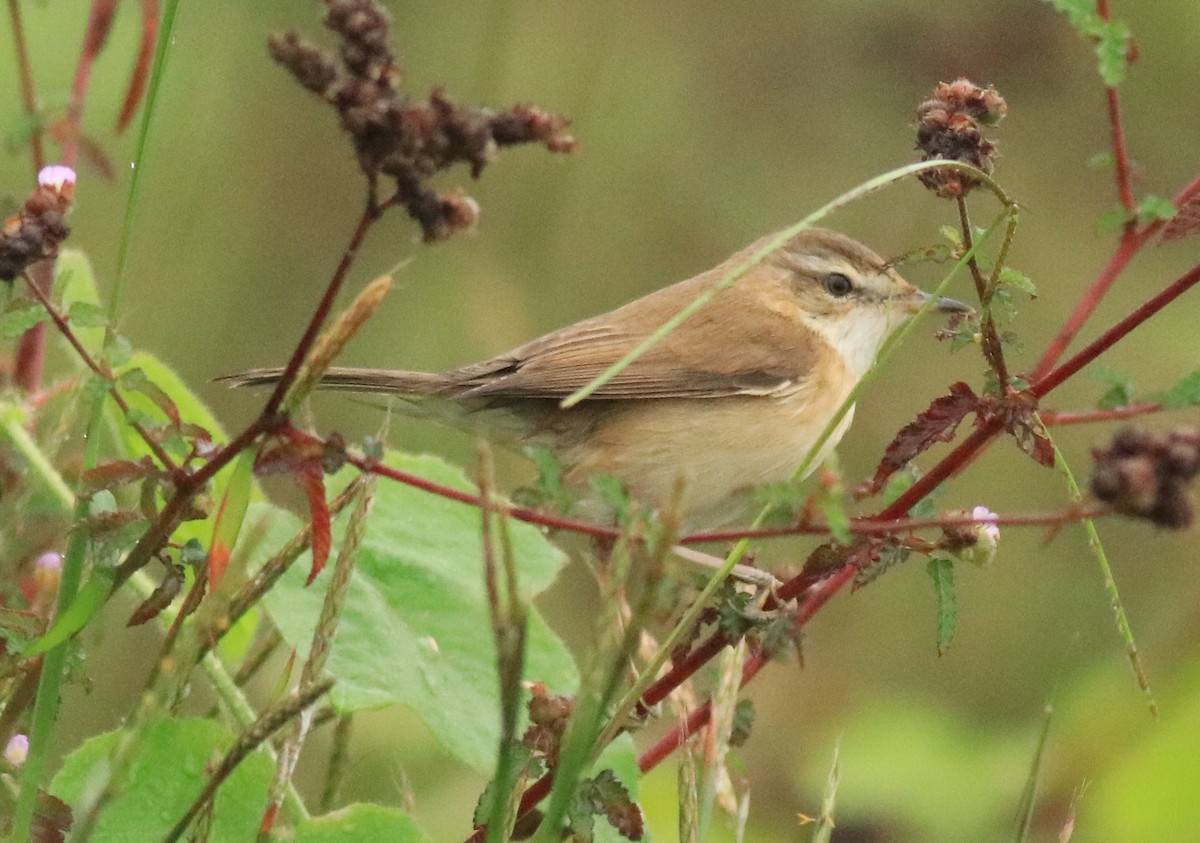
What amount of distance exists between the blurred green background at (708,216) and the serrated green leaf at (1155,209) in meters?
2.34

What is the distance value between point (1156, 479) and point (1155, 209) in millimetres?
458

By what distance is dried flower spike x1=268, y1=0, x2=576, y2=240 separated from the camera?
1610 mm

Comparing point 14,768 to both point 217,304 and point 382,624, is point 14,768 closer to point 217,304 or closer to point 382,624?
point 382,624

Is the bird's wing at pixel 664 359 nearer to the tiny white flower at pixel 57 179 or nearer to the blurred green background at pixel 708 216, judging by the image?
the blurred green background at pixel 708 216

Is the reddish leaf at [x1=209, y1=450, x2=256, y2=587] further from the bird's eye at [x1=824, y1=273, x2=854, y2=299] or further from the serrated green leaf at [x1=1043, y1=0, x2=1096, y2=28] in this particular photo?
the bird's eye at [x1=824, y1=273, x2=854, y2=299]

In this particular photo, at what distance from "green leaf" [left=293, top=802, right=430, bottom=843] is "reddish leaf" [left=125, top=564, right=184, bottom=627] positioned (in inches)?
15.1

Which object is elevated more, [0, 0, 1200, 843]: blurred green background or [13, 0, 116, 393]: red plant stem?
[0, 0, 1200, 843]: blurred green background

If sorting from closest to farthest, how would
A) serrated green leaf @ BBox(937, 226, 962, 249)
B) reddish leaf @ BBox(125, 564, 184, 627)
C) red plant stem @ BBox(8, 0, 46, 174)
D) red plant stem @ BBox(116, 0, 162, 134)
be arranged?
reddish leaf @ BBox(125, 564, 184, 627)
serrated green leaf @ BBox(937, 226, 962, 249)
red plant stem @ BBox(8, 0, 46, 174)
red plant stem @ BBox(116, 0, 162, 134)

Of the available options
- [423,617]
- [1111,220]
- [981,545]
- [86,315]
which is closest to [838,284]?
[423,617]

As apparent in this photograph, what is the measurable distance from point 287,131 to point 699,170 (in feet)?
5.35

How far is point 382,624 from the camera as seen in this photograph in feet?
8.50

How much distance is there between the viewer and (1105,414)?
1.78 metres

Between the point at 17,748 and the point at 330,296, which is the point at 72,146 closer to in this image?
the point at 17,748

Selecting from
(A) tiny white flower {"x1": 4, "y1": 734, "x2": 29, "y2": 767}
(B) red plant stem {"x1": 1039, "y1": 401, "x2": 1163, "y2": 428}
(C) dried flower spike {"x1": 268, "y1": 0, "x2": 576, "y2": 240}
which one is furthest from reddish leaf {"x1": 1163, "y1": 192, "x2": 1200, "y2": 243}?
(A) tiny white flower {"x1": 4, "y1": 734, "x2": 29, "y2": 767}
